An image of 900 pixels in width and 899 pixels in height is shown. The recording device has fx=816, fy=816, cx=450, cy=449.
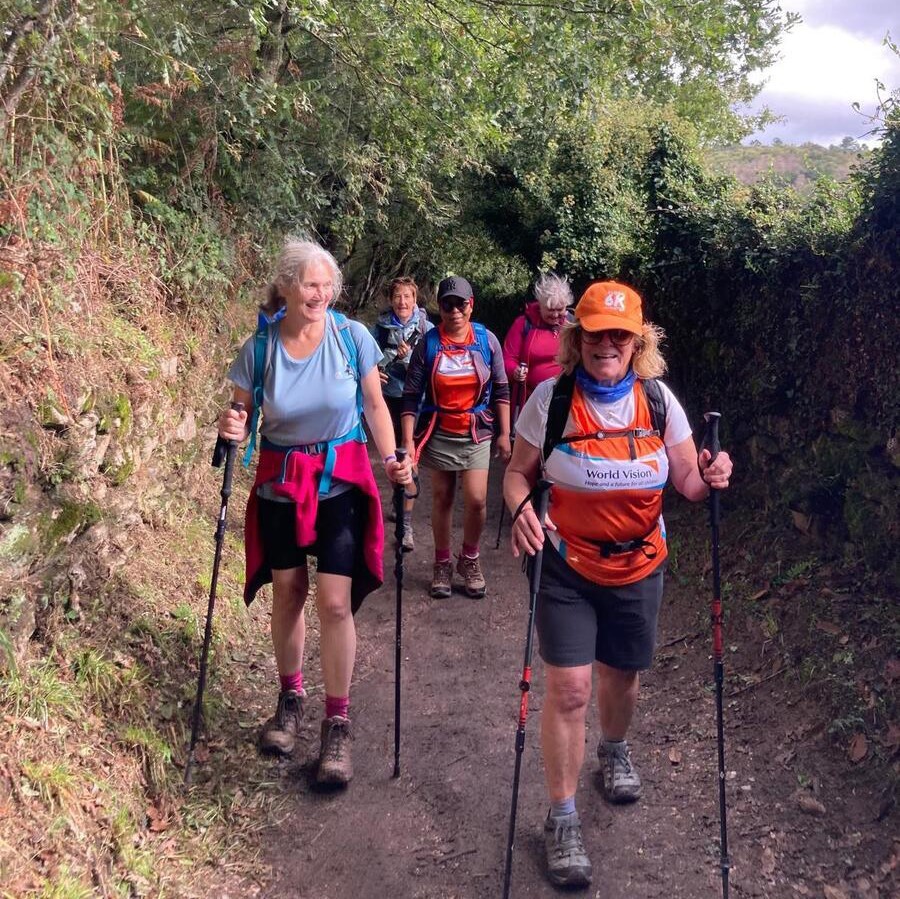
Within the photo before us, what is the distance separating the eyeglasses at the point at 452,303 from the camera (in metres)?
5.88

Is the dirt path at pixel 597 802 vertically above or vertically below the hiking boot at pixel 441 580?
below

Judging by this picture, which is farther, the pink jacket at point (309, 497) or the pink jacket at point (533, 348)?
the pink jacket at point (533, 348)

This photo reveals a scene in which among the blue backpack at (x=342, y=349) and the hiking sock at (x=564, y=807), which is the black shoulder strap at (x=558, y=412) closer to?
the blue backpack at (x=342, y=349)

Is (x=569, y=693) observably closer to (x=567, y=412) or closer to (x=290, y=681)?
(x=567, y=412)

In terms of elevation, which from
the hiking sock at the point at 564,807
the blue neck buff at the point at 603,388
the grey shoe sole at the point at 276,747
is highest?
the blue neck buff at the point at 603,388

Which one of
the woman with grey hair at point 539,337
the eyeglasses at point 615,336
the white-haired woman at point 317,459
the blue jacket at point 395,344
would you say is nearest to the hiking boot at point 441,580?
the woman with grey hair at point 539,337

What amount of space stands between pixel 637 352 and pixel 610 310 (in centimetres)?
28

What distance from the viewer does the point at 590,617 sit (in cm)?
342

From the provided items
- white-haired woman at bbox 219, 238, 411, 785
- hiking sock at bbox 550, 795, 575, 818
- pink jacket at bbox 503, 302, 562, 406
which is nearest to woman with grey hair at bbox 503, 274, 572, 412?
pink jacket at bbox 503, 302, 562, 406

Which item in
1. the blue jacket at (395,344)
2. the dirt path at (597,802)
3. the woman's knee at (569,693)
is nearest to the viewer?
the woman's knee at (569,693)

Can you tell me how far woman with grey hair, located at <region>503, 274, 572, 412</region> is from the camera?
6758 millimetres

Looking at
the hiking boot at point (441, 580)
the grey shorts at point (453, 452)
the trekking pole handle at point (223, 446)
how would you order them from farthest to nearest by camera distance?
1. the hiking boot at point (441, 580)
2. the grey shorts at point (453, 452)
3. the trekking pole handle at point (223, 446)

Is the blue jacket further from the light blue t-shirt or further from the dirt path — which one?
the light blue t-shirt

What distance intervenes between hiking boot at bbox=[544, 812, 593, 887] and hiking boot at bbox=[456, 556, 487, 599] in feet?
9.98
